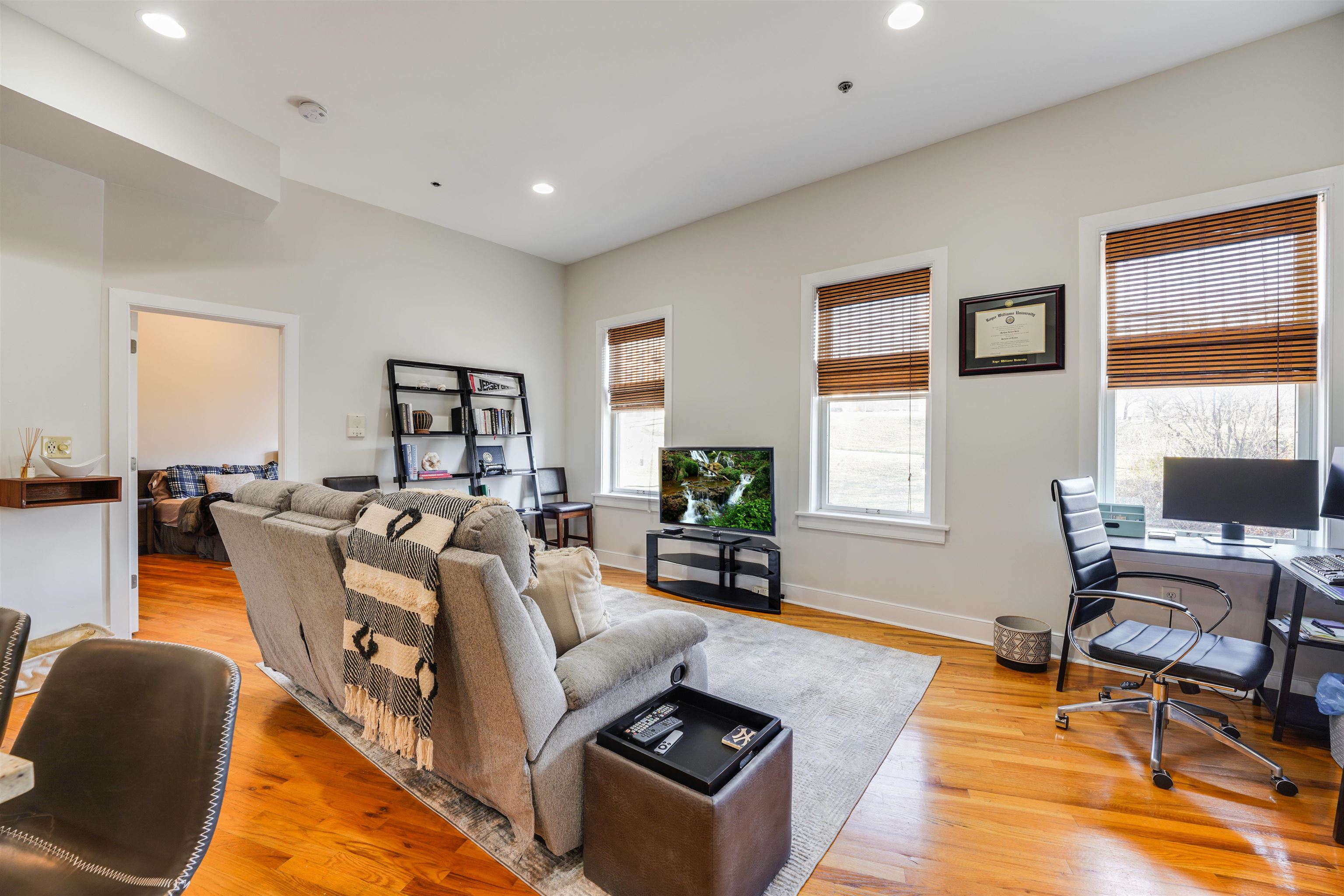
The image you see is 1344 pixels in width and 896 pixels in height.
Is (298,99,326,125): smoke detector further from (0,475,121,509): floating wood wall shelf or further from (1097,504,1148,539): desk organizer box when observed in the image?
(1097,504,1148,539): desk organizer box

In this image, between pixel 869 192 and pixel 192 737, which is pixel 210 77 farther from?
pixel 869 192

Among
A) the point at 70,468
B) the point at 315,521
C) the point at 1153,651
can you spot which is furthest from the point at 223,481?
the point at 1153,651

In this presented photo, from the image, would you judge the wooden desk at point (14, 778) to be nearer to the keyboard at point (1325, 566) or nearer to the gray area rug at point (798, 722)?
the gray area rug at point (798, 722)

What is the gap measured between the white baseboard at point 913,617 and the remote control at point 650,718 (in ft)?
7.64

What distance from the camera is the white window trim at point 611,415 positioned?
4875 millimetres

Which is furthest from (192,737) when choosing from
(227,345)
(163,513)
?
(227,345)

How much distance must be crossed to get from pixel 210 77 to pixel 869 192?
3.73 m

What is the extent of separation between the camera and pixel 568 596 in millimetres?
1811

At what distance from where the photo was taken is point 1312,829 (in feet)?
5.64

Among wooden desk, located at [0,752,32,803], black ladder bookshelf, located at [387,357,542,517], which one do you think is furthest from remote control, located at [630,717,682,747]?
black ladder bookshelf, located at [387,357,542,517]

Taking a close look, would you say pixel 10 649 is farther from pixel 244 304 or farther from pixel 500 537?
pixel 244 304

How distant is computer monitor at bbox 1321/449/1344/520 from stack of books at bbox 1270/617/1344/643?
421 mm

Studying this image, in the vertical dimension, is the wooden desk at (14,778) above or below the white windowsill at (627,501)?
above

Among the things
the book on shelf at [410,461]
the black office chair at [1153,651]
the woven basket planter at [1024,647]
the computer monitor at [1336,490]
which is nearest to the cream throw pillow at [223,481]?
the book on shelf at [410,461]
